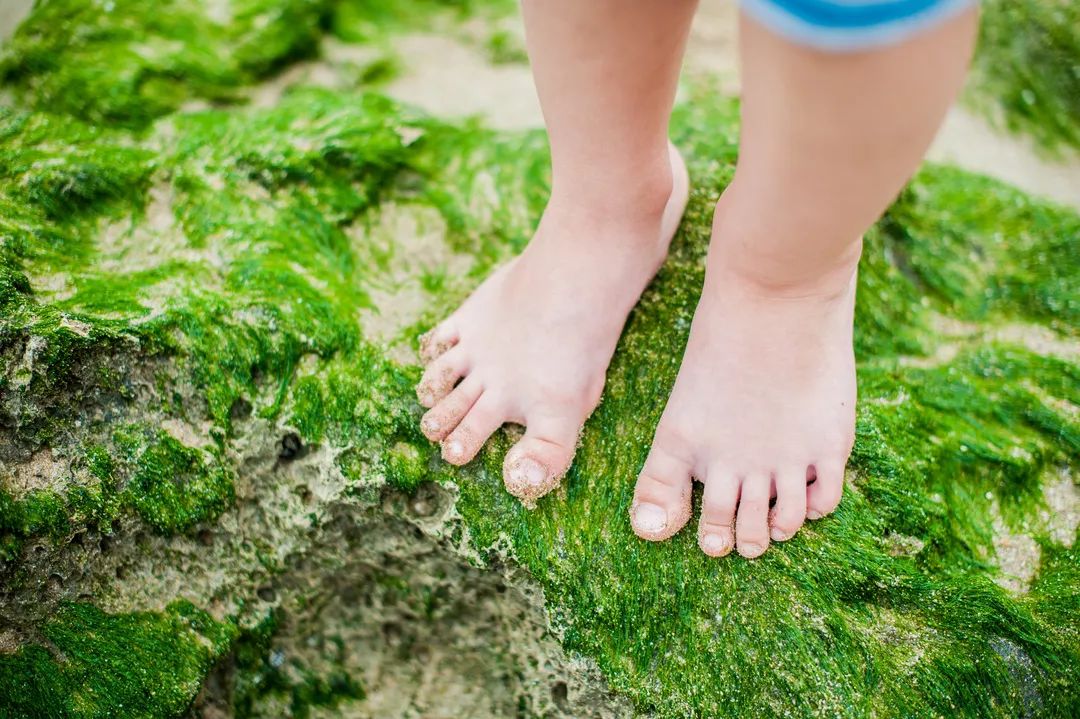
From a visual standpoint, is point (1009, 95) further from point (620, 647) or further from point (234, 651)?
point (234, 651)

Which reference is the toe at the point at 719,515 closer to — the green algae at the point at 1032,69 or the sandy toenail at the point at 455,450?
the sandy toenail at the point at 455,450

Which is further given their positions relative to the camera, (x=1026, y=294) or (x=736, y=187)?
(x=1026, y=294)

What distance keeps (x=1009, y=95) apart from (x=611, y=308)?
10.1 ft

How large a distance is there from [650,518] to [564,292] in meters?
0.62

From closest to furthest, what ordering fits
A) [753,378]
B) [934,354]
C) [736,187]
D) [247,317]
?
[736,187]
[753,378]
[247,317]
[934,354]

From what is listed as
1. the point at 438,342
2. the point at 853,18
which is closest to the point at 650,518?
the point at 438,342

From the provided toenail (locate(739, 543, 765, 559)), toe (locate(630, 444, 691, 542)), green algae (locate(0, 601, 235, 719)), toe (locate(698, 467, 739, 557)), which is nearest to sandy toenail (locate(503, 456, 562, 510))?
toe (locate(630, 444, 691, 542))

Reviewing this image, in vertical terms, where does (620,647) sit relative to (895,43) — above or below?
below

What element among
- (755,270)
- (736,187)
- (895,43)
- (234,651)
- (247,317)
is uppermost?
(895,43)

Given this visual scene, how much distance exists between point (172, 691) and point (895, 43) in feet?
7.26

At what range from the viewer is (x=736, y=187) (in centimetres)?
164

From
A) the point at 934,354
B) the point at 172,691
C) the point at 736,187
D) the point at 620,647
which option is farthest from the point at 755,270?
the point at 172,691

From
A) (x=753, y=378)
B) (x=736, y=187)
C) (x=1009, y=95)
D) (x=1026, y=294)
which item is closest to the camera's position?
(x=736, y=187)

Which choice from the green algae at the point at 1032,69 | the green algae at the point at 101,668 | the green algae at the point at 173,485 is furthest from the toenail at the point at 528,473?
the green algae at the point at 1032,69
